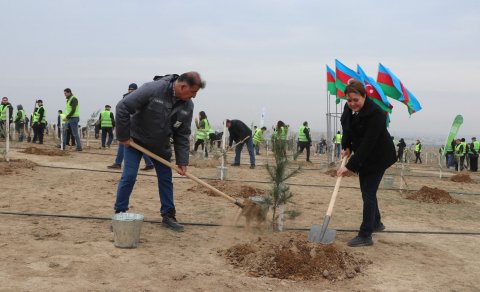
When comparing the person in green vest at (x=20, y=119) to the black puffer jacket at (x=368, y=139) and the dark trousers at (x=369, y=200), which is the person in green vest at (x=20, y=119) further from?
the dark trousers at (x=369, y=200)

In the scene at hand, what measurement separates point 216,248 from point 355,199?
4221 mm

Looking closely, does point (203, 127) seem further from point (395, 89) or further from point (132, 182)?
point (132, 182)

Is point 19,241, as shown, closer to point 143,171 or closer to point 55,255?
point 55,255

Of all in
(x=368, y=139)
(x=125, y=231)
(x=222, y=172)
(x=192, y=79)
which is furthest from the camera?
(x=222, y=172)

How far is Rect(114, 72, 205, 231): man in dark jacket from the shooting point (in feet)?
13.4

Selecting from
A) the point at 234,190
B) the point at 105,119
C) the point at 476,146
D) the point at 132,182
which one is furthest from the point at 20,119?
the point at 476,146

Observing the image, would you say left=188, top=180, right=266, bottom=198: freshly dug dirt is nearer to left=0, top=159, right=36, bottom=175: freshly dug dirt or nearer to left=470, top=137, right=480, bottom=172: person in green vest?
left=0, top=159, right=36, bottom=175: freshly dug dirt

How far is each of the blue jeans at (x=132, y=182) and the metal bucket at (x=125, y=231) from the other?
0.53 meters

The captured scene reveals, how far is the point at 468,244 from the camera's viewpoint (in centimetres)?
467

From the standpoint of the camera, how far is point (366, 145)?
4164 mm

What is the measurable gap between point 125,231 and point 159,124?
1110 mm

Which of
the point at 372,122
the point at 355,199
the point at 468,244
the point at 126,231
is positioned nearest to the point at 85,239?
the point at 126,231

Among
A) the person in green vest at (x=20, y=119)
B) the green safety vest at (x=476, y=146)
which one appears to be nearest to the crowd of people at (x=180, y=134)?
the person in green vest at (x=20, y=119)

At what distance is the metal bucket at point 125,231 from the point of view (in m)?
3.62
